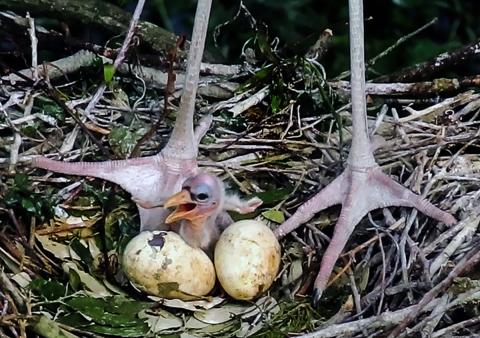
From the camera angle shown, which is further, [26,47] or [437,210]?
[26,47]

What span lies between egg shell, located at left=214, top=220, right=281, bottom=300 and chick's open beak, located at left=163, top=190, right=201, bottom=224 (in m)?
0.07

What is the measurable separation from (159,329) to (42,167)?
1.37 feet

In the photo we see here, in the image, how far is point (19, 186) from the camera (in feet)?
5.98

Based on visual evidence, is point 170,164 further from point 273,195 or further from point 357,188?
point 357,188

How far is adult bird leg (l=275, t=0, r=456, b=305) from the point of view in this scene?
6.28 ft

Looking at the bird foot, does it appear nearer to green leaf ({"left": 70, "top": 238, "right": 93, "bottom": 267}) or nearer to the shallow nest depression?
the shallow nest depression

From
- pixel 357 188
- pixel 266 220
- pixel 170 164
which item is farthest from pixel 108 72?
pixel 357 188

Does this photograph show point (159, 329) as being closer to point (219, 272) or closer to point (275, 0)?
point (219, 272)

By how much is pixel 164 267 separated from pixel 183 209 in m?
0.13

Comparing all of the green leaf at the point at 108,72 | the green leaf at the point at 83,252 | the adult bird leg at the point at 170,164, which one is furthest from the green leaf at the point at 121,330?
the green leaf at the point at 108,72

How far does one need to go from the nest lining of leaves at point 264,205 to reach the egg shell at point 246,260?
0.04 meters

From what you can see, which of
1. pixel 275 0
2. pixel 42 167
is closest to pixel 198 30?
pixel 42 167

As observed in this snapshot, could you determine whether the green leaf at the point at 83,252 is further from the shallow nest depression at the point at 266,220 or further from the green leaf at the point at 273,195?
the green leaf at the point at 273,195

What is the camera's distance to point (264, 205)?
1.99m
